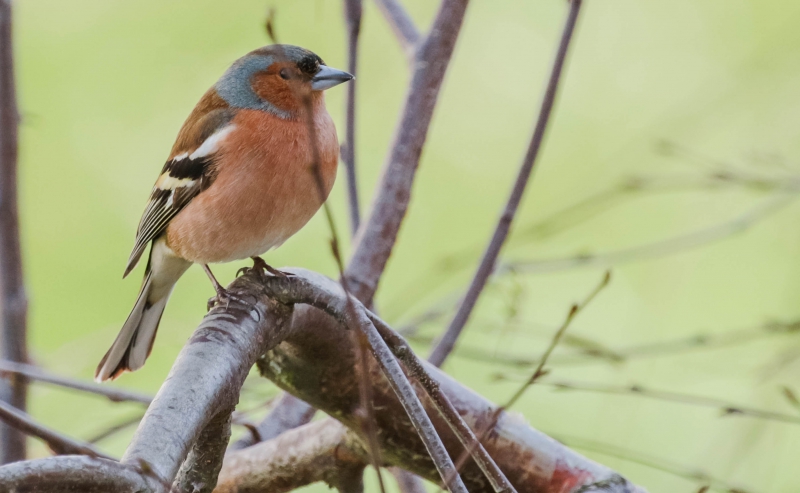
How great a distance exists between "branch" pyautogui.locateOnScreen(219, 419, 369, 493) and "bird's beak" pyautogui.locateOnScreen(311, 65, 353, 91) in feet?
4.01

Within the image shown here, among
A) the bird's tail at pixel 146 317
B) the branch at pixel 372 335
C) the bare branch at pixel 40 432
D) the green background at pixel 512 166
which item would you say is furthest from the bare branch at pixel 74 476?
the green background at pixel 512 166

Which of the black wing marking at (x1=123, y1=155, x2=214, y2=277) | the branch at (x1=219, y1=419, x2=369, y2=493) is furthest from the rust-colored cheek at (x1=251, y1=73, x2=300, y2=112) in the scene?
the branch at (x1=219, y1=419, x2=369, y2=493)

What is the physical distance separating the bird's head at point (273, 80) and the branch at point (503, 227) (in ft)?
2.23

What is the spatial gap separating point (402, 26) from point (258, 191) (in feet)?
3.06

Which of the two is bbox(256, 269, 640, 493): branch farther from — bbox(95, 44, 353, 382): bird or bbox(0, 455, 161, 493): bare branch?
bbox(0, 455, 161, 493): bare branch

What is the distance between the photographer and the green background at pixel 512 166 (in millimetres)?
5480

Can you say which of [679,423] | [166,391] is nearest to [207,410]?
[166,391]

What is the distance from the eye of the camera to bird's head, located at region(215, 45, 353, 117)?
292cm

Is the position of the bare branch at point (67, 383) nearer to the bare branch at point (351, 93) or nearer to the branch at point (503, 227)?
the branch at point (503, 227)

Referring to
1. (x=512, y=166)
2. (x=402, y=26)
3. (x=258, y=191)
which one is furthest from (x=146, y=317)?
(x=512, y=166)

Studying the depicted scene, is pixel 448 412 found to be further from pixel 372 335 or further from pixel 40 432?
pixel 40 432

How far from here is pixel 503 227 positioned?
9.05 feet

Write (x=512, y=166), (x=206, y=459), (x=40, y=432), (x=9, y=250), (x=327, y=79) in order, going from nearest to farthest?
(x=40, y=432)
(x=206, y=459)
(x=9, y=250)
(x=327, y=79)
(x=512, y=166)

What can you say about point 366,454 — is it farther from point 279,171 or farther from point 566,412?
point 566,412
